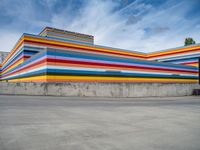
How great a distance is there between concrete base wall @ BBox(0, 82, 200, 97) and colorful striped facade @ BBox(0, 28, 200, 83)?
1.25m

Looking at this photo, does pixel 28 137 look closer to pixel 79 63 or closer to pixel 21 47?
pixel 79 63

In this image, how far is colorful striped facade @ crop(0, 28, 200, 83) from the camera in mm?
13797

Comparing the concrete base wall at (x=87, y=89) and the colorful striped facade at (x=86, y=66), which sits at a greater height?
the colorful striped facade at (x=86, y=66)

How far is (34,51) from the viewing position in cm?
2183

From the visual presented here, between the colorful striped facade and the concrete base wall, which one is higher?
the colorful striped facade

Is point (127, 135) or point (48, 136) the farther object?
point (127, 135)

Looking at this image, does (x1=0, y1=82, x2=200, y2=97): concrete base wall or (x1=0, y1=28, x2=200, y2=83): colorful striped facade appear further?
(x1=0, y1=28, x2=200, y2=83): colorful striped facade

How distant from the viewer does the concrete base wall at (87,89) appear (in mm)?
12352

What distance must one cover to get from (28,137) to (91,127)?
177 cm

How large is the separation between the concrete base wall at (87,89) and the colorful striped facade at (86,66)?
4.10 ft

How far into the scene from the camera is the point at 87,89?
43.5 ft

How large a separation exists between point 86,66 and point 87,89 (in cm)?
295

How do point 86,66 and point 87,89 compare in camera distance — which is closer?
point 87,89

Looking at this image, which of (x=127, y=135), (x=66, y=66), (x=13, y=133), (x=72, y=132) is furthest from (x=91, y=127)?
(x=66, y=66)
